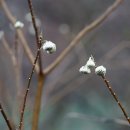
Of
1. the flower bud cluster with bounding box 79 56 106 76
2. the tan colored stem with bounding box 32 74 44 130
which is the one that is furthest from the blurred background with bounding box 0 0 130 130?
the flower bud cluster with bounding box 79 56 106 76

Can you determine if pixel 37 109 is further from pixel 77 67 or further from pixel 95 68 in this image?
pixel 77 67

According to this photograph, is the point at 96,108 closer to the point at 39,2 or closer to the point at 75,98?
the point at 75,98

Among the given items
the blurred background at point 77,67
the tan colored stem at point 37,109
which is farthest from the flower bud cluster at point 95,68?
the blurred background at point 77,67

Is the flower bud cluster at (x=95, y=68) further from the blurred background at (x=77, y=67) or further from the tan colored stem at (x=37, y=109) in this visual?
the blurred background at (x=77, y=67)

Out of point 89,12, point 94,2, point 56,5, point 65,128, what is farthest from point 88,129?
point 56,5

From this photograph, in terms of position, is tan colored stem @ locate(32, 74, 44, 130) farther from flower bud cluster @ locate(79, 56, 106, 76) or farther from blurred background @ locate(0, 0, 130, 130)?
blurred background @ locate(0, 0, 130, 130)

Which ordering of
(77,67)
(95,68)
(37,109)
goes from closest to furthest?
(95,68) < (37,109) < (77,67)

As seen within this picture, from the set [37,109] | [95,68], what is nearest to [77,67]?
[37,109]

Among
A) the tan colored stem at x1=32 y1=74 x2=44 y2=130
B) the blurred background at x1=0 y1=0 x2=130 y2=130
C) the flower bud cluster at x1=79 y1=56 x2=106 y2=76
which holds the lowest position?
the flower bud cluster at x1=79 y1=56 x2=106 y2=76
